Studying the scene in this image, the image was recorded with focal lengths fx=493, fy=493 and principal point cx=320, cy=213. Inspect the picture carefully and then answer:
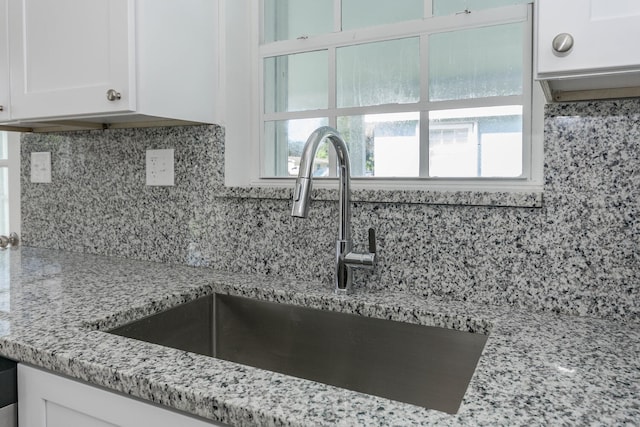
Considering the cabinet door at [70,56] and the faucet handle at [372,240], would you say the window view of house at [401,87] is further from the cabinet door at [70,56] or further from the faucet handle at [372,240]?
the cabinet door at [70,56]

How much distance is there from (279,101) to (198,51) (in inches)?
10.8

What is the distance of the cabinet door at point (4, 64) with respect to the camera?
1443 mm

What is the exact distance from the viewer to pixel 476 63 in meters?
1.21

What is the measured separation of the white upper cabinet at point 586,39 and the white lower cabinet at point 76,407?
2.38 feet

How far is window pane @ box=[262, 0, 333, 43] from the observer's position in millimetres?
1416

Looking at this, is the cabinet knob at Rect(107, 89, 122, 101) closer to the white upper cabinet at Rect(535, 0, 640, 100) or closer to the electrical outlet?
the electrical outlet

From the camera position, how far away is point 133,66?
1201 millimetres

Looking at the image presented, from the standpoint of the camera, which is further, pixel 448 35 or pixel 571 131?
pixel 448 35

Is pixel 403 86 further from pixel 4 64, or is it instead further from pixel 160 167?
pixel 4 64

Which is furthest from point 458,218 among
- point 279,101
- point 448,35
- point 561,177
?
point 279,101

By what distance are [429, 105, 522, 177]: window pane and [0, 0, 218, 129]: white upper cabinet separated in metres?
0.65

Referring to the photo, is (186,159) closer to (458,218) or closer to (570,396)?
(458,218)

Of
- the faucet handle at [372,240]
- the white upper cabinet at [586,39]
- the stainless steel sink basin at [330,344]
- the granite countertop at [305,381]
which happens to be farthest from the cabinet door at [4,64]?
the white upper cabinet at [586,39]

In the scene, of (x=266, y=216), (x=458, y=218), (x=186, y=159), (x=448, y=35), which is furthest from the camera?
(x=186, y=159)
